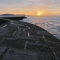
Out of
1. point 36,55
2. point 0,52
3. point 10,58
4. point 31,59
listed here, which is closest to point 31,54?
point 36,55

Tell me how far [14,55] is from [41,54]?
151 centimetres

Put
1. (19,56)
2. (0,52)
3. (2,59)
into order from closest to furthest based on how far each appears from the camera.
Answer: (2,59), (19,56), (0,52)

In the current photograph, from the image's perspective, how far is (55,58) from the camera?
7082mm

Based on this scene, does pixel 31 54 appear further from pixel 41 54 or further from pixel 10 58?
pixel 10 58

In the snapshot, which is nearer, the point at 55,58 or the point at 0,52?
the point at 55,58

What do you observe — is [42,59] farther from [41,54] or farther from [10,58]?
[10,58]

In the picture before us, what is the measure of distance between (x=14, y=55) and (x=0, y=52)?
100cm

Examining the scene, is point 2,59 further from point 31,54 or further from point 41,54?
point 41,54

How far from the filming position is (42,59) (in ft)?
22.7

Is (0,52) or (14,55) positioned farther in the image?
(0,52)

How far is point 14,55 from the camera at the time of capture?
740cm

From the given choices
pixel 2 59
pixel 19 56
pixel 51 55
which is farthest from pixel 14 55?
pixel 51 55

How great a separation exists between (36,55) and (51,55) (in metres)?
0.83

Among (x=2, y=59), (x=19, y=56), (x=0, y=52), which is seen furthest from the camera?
(x=0, y=52)
